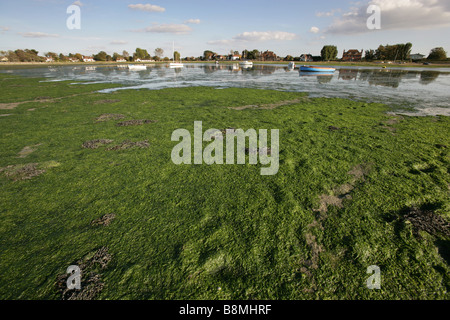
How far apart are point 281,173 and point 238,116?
20.6 ft

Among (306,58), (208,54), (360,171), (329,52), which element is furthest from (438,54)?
(208,54)

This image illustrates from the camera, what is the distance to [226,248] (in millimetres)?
3373

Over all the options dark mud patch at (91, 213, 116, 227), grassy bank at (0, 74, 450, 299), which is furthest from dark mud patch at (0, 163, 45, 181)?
dark mud patch at (91, 213, 116, 227)

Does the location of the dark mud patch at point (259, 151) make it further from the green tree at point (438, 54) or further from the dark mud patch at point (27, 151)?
the green tree at point (438, 54)

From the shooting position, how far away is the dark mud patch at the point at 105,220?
12.7ft

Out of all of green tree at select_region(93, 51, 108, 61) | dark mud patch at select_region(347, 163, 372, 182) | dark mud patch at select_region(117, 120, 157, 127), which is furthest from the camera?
green tree at select_region(93, 51, 108, 61)

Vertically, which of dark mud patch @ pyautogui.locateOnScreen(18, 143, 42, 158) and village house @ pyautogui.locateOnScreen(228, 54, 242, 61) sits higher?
village house @ pyautogui.locateOnScreen(228, 54, 242, 61)

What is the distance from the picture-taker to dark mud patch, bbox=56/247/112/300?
267cm

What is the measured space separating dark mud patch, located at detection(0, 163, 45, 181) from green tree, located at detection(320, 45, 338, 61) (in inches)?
5291

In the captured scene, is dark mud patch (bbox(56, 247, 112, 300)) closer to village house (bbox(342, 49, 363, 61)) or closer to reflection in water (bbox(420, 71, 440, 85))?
reflection in water (bbox(420, 71, 440, 85))

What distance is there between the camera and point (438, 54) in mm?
91875

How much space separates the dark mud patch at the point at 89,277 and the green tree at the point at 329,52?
135 metres

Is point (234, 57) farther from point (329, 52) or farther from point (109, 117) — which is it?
point (109, 117)
